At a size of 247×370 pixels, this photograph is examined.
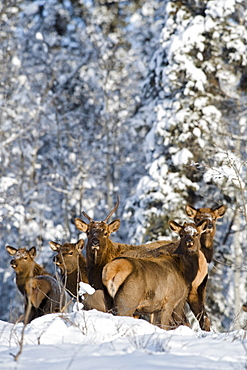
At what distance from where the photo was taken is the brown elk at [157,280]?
7.45 metres

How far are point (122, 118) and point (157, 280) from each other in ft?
63.1

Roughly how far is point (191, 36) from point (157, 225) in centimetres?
588

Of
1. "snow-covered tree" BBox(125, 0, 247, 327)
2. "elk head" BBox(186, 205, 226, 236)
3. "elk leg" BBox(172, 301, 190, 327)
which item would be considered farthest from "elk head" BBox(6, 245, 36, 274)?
"snow-covered tree" BBox(125, 0, 247, 327)

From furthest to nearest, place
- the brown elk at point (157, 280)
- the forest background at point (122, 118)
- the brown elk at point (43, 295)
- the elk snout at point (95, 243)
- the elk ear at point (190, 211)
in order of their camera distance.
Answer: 1. the forest background at point (122, 118)
2. the elk ear at point (190, 211)
3. the brown elk at point (43, 295)
4. the elk snout at point (95, 243)
5. the brown elk at point (157, 280)

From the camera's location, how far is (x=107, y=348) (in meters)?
5.11

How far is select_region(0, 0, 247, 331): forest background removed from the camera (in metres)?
18.0

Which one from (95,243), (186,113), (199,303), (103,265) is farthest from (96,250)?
(186,113)

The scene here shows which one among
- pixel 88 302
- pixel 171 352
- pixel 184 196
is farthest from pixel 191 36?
pixel 171 352

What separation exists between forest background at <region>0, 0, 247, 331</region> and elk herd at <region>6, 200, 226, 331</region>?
6.94 meters

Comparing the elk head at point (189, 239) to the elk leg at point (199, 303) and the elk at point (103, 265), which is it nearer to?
the elk at point (103, 265)

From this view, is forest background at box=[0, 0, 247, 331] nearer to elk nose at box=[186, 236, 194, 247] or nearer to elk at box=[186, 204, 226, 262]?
elk at box=[186, 204, 226, 262]

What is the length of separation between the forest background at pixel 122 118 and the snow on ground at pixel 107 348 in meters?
11.0

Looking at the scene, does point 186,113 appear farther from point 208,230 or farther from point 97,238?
point 97,238

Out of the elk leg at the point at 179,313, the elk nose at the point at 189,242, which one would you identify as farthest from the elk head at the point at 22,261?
the elk nose at the point at 189,242
